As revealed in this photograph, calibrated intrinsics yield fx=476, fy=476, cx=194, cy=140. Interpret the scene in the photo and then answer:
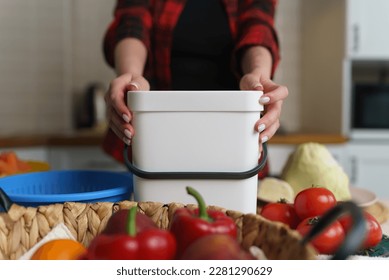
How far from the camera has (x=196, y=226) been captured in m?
0.42

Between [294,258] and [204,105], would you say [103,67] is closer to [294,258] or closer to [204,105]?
[204,105]

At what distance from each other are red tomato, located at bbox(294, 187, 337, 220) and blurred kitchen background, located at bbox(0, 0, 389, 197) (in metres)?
1.21

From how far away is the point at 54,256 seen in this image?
0.43 meters

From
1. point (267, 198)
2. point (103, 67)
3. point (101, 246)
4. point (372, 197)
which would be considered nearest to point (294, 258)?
point (101, 246)

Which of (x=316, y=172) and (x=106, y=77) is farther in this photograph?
(x=106, y=77)

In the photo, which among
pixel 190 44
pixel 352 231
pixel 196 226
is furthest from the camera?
pixel 190 44

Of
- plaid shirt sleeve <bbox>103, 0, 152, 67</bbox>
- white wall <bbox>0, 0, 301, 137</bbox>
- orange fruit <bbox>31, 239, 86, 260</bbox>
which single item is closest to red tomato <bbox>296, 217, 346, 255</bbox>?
orange fruit <bbox>31, 239, 86, 260</bbox>

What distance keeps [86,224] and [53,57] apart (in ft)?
5.98

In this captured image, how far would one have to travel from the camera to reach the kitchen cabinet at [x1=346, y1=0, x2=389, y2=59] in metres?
1.93

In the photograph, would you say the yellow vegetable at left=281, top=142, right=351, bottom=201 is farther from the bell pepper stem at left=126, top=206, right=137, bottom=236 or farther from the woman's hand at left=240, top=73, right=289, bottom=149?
the bell pepper stem at left=126, top=206, right=137, bottom=236

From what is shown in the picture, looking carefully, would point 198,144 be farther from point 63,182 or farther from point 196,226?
point 63,182

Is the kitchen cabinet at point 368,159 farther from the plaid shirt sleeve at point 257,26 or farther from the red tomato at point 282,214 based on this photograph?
the red tomato at point 282,214

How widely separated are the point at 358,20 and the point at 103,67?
116 cm

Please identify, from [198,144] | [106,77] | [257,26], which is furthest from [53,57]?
[198,144]
